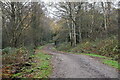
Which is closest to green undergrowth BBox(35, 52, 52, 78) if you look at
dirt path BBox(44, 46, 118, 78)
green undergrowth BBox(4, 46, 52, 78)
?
green undergrowth BBox(4, 46, 52, 78)

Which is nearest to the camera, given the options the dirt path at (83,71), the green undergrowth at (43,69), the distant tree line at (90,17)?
the dirt path at (83,71)

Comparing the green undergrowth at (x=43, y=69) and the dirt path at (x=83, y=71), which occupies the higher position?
the dirt path at (x=83, y=71)

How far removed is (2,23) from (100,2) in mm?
18775

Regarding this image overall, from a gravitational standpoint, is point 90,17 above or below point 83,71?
above

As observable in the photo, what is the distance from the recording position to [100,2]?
888 inches

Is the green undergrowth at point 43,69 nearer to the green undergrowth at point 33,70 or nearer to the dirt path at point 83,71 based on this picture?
the green undergrowth at point 33,70

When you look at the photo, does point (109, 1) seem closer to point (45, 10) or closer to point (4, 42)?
point (45, 10)

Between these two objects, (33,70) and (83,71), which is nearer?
(83,71)

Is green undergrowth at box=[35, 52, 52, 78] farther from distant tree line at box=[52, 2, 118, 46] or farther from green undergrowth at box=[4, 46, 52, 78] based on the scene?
distant tree line at box=[52, 2, 118, 46]

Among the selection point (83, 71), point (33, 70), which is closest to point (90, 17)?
point (83, 71)

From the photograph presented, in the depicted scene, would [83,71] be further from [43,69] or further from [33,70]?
[33,70]

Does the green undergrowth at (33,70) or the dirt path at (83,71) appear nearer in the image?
the dirt path at (83,71)

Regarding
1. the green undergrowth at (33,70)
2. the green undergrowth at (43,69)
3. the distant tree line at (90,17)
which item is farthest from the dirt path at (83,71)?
the distant tree line at (90,17)

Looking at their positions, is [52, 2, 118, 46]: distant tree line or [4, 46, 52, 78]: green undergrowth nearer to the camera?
[4, 46, 52, 78]: green undergrowth
